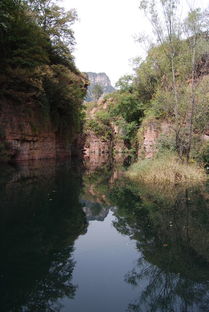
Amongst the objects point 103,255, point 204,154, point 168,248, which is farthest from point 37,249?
point 204,154

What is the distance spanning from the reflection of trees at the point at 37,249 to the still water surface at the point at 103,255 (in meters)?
0.01

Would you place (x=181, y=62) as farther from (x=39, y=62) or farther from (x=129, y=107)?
(x=129, y=107)

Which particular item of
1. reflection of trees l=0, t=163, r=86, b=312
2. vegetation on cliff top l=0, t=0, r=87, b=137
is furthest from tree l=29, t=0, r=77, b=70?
reflection of trees l=0, t=163, r=86, b=312

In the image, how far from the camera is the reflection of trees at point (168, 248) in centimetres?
314

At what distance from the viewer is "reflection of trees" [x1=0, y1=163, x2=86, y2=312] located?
3.04 m

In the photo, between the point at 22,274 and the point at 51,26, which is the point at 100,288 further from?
the point at 51,26

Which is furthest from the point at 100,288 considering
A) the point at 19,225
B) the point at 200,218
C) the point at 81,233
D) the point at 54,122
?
the point at 54,122

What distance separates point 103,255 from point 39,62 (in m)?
18.7

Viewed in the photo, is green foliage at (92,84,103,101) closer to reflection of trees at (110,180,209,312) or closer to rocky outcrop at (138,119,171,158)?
rocky outcrop at (138,119,171,158)

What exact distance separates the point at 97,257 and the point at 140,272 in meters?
0.81

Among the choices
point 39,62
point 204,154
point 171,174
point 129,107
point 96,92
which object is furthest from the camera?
point 96,92

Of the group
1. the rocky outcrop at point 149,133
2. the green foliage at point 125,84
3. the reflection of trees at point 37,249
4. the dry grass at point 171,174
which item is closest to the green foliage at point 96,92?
the green foliage at point 125,84

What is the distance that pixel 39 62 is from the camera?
2028 cm

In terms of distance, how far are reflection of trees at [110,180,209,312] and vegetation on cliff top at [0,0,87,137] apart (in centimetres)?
1241
